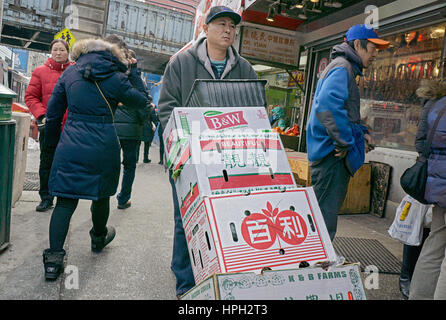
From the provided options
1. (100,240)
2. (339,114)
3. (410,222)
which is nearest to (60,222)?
(100,240)

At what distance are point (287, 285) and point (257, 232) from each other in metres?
0.26

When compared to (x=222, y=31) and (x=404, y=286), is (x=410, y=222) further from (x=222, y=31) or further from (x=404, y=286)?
(x=222, y=31)

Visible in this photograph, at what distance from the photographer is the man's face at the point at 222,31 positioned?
2.67 m

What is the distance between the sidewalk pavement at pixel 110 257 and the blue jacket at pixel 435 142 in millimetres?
1068

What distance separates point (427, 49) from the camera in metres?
5.68

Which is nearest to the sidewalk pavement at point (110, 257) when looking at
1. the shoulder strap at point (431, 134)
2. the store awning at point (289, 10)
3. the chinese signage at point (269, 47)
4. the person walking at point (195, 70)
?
the person walking at point (195, 70)

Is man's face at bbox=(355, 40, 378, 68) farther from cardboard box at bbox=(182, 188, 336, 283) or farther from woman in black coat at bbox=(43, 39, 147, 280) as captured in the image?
woman in black coat at bbox=(43, 39, 147, 280)

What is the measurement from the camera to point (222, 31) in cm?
267

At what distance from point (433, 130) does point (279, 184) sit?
144cm

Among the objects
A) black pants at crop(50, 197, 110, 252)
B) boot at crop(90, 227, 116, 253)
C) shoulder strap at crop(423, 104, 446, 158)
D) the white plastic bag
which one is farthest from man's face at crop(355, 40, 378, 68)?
boot at crop(90, 227, 116, 253)

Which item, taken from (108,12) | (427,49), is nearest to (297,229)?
(427,49)

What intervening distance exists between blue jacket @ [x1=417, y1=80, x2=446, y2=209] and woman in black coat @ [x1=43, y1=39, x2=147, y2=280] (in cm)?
235

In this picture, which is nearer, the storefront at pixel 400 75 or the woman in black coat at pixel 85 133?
the woman in black coat at pixel 85 133

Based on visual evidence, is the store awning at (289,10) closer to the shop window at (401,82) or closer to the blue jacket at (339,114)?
the shop window at (401,82)
